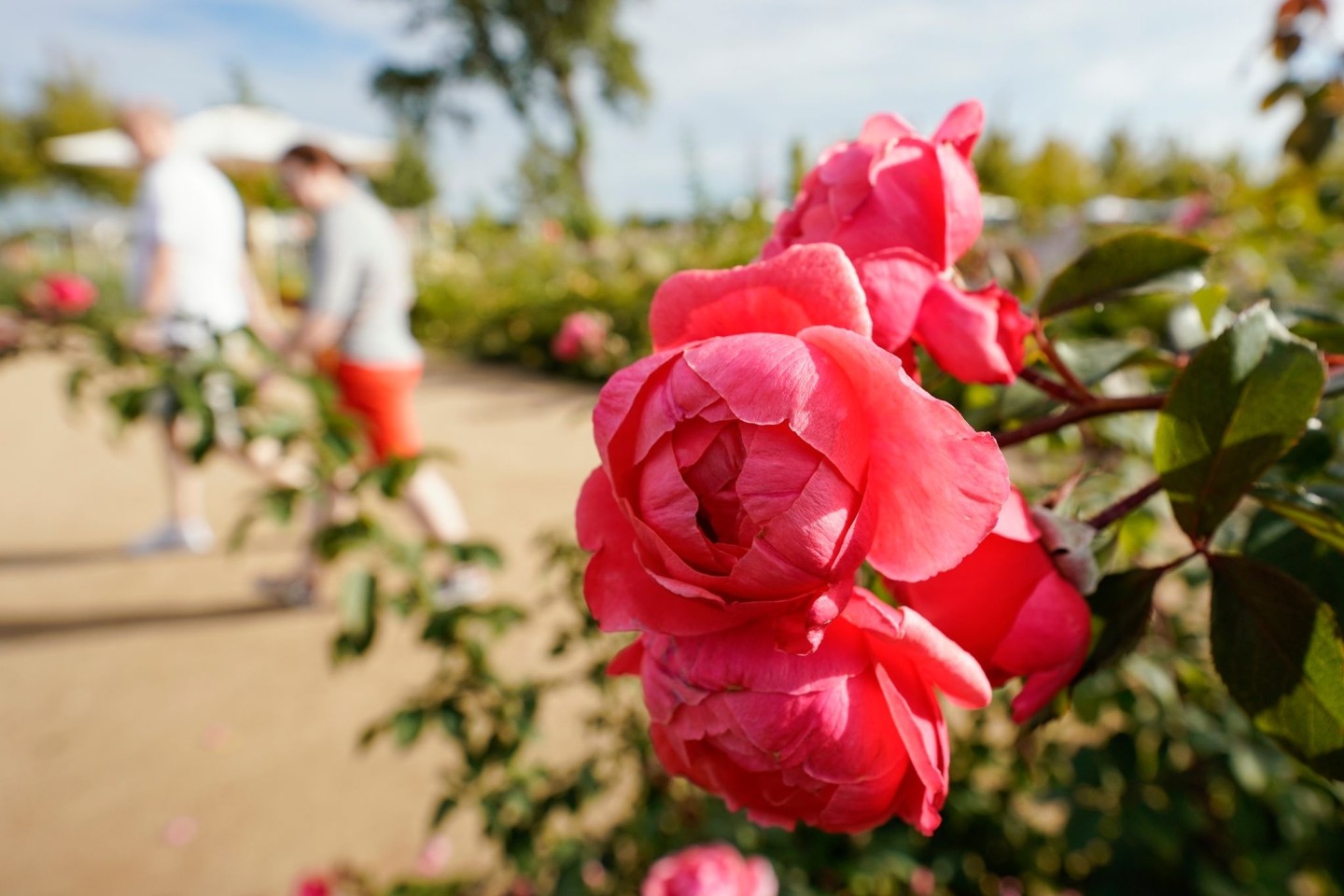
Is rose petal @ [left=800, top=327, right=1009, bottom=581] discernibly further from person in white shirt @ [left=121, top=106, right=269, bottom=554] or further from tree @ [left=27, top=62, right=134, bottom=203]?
tree @ [left=27, top=62, right=134, bottom=203]

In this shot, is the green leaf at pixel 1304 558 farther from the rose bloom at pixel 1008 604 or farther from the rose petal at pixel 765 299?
the rose petal at pixel 765 299

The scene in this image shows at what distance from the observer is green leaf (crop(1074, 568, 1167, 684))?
1.41 feet

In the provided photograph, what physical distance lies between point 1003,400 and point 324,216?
2796 millimetres

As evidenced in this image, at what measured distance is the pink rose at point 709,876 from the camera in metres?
1.06

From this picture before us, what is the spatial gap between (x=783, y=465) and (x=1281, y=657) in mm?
282

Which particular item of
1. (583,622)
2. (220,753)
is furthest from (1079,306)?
(220,753)

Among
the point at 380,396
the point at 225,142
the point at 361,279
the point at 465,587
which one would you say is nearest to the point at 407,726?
the point at 465,587

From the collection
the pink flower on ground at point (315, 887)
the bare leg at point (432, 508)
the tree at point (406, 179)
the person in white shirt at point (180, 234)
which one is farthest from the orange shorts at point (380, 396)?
the tree at point (406, 179)

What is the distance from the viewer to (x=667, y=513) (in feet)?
1.16

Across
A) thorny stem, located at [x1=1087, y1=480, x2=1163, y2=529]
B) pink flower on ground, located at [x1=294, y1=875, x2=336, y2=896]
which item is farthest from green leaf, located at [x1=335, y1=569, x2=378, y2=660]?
thorny stem, located at [x1=1087, y1=480, x2=1163, y2=529]

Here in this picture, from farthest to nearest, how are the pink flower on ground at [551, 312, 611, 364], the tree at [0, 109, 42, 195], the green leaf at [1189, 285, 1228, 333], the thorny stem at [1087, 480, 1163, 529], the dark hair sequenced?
1. the tree at [0, 109, 42, 195]
2. the dark hair
3. the pink flower on ground at [551, 312, 611, 364]
4. the green leaf at [1189, 285, 1228, 333]
5. the thorny stem at [1087, 480, 1163, 529]

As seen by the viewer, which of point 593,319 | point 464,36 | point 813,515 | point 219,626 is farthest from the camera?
point 464,36

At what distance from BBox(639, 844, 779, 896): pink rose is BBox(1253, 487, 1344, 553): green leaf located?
85 centimetres

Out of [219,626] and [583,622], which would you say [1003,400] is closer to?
[583,622]
